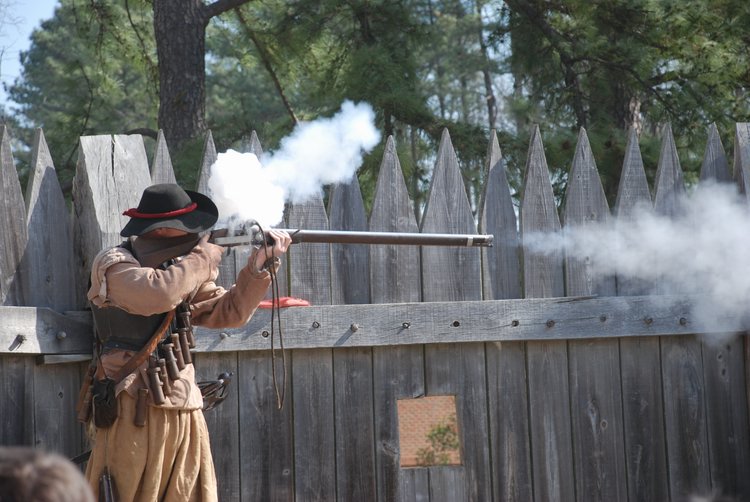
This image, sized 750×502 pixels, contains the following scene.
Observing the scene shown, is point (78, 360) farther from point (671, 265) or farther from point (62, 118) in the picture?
point (62, 118)

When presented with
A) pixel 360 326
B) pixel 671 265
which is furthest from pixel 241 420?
pixel 671 265

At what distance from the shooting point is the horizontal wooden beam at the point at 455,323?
5035mm

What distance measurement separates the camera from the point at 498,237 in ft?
17.7

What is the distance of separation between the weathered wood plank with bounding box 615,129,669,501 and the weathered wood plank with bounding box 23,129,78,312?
9.40 ft

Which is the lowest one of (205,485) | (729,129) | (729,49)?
(205,485)

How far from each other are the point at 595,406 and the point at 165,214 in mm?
2431

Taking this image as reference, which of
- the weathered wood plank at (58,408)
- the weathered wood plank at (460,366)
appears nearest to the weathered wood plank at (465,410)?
the weathered wood plank at (460,366)

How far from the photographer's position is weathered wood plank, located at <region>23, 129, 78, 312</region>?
484cm

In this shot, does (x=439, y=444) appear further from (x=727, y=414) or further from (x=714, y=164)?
(x=714, y=164)

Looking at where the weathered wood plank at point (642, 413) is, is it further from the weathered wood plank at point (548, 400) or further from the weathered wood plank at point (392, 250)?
the weathered wood plank at point (392, 250)

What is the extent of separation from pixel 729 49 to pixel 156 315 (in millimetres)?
5200

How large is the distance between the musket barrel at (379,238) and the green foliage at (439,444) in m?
12.5

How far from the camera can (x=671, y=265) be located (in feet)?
17.9

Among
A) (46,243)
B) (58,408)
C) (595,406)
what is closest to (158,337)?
(58,408)
